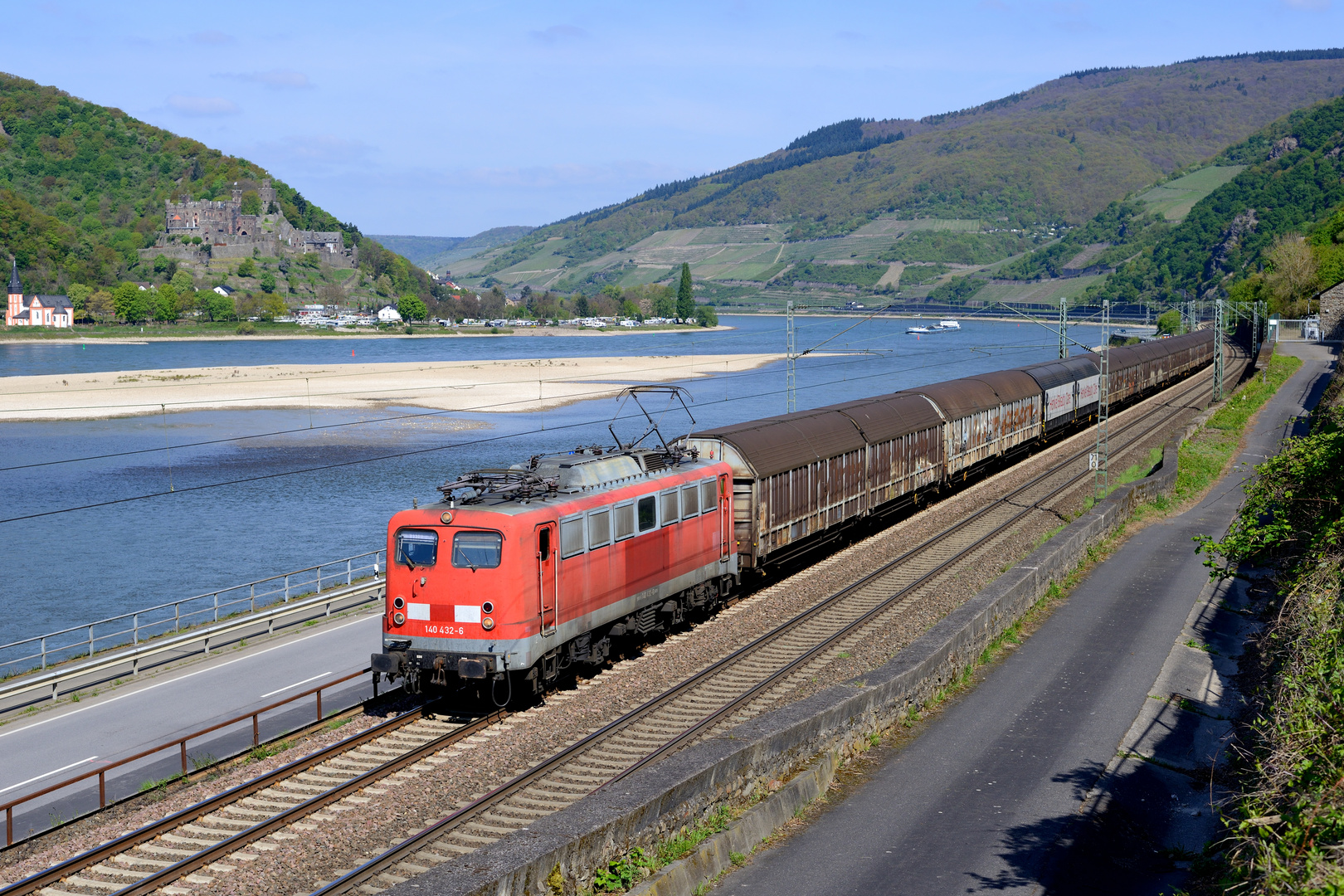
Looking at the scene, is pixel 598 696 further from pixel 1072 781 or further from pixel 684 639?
pixel 1072 781

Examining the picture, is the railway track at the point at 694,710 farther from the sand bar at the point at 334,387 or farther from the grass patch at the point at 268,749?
the sand bar at the point at 334,387

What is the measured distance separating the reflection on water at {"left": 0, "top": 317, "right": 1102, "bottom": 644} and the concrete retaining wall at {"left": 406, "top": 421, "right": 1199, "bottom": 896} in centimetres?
3263

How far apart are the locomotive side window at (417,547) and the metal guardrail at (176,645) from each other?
10641 millimetres

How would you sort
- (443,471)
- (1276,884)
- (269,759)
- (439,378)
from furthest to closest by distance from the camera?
1. (439,378)
2. (443,471)
3. (269,759)
4. (1276,884)

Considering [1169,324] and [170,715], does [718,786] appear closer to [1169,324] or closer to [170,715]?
[170,715]

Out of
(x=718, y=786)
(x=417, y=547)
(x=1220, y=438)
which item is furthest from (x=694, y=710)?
(x=1220, y=438)

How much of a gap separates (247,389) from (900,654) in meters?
106

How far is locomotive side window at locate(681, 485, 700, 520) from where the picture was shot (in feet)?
74.1

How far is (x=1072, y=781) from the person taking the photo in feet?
46.5

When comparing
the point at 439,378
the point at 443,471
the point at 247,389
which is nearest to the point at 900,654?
the point at 443,471

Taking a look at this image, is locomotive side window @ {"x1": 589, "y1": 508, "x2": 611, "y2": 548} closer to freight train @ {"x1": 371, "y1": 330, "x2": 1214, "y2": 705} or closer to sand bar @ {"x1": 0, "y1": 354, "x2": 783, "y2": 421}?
freight train @ {"x1": 371, "y1": 330, "x2": 1214, "y2": 705}

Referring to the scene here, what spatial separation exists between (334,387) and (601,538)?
10757cm

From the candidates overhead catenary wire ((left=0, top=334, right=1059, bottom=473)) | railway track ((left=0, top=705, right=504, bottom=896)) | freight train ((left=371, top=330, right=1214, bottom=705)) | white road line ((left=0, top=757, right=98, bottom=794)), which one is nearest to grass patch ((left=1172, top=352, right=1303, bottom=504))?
freight train ((left=371, top=330, right=1214, bottom=705))

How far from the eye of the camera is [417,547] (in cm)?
1797
